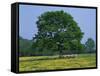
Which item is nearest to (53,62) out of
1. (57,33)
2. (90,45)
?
(57,33)

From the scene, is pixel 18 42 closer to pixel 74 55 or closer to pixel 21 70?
pixel 21 70

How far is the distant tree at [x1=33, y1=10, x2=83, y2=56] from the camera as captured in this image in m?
2.44

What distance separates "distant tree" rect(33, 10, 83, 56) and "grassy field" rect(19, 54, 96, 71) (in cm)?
8

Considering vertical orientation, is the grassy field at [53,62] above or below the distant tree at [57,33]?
below

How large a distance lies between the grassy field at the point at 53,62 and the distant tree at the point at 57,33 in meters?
0.08

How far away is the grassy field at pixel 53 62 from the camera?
2377mm

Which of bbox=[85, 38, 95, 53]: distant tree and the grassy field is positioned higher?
bbox=[85, 38, 95, 53]: distant tree

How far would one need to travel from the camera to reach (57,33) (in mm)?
2484

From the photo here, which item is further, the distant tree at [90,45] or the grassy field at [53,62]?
the distant tree at [90,45]

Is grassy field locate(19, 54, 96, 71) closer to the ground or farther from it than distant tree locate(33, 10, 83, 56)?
closer to the ground

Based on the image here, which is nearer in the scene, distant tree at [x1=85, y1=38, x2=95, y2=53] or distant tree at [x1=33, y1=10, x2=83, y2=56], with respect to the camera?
distant tree at [x1=33, y1=10, x2=83, y2=56]

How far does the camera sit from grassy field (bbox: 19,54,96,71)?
2.38 m

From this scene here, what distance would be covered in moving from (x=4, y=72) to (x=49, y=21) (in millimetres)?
560

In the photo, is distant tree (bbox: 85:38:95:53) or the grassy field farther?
distant tree (bbox: 85:38:95:53)
